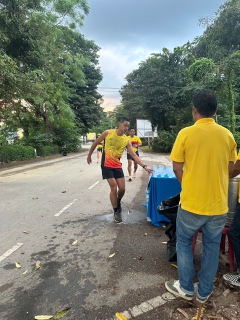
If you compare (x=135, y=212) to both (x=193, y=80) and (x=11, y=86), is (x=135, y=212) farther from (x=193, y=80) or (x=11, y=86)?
(x=193, y=80)

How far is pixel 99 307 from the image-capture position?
7.73 feet

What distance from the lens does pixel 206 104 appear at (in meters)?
2.14

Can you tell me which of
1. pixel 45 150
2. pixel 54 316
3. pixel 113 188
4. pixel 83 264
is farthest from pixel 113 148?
pixel 45 150

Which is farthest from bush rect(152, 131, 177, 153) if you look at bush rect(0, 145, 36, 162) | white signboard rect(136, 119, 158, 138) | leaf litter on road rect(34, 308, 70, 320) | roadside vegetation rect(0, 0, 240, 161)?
leaf litter on road rect(34, 308, 70, 320)

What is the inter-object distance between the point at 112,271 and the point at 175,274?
2.50 ft

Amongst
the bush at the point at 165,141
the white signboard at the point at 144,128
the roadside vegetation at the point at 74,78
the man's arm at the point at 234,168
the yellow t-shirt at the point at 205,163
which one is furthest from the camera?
the white signboard at the point at 144,128

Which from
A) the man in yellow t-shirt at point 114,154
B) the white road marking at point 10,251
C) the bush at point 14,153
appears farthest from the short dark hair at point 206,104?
the bush at point 14,153

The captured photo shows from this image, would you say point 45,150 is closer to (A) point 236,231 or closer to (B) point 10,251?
(B) point 10,251

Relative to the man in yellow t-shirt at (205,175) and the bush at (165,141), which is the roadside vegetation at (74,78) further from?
the man in yellow t-shirt at (205,175)

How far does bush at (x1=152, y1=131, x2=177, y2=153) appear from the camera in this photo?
26125mm

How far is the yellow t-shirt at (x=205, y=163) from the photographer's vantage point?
2066 mm

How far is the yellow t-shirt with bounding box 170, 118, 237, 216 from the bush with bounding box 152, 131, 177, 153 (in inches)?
951

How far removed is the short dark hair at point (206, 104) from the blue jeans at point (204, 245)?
2.98ft

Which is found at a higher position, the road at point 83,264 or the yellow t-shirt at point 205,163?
the yellow t-shirt at point 205,163
